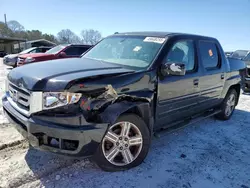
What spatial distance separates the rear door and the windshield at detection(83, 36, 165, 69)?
1.17 metres

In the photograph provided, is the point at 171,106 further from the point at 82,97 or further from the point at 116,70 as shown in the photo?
the point at 82,97

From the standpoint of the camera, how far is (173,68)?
309 centimetres

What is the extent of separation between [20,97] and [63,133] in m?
0.80

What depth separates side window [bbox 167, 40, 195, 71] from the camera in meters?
3.50

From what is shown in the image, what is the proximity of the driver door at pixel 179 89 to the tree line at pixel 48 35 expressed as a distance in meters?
48.8

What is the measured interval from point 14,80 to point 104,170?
1.58 metres

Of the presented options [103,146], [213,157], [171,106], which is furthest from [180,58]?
[103,146]

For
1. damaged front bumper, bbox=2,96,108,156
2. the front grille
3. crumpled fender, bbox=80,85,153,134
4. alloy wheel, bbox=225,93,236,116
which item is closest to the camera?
damaged front bumper, bbox=2,96,108,156

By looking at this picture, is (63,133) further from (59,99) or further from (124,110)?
(124,110)

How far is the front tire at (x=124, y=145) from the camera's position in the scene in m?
2.77

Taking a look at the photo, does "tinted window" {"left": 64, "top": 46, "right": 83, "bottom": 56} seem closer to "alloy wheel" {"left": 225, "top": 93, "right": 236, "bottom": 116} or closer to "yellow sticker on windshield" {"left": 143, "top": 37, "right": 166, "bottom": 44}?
"alloy wheel" {"left": 225, "top": 93, "right": 236, "bottom": 116}

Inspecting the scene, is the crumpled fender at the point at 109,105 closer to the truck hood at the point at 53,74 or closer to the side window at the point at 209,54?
the truck hood at the point at 53,74

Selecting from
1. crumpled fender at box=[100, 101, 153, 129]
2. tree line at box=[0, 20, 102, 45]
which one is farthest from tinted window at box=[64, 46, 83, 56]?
tree line at box=[0, 20, 102, 45]

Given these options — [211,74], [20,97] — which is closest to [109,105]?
[20,97]
